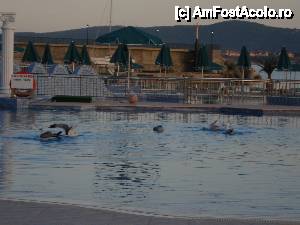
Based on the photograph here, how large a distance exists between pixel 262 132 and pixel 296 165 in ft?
17.3

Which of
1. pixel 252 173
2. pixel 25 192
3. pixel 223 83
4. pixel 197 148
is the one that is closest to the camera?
pixel 25 192

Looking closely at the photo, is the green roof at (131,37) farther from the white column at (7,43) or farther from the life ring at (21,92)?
the life ring at (21,92)

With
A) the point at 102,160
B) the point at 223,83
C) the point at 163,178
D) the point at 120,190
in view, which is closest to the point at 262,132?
the point at 102,160

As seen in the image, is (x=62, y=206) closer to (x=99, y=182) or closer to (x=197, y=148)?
(x=99, y=182)

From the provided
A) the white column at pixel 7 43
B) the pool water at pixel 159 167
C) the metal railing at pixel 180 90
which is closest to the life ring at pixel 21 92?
the white column at pixel 7 43

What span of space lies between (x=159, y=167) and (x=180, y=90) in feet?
52.0

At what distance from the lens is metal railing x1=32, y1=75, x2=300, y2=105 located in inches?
1042

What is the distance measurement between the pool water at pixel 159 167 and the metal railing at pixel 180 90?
276 inches

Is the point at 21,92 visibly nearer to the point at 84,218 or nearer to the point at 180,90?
the point at 180,90

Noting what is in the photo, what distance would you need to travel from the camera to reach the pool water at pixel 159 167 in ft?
29.7

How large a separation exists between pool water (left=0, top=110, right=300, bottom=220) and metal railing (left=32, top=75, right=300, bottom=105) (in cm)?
701

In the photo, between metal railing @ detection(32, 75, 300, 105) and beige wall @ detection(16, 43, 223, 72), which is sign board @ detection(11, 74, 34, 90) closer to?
metal railing @ detection(32, 75, 300, 105)

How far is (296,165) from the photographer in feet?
41.0

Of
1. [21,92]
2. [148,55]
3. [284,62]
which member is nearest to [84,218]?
[21,92]
